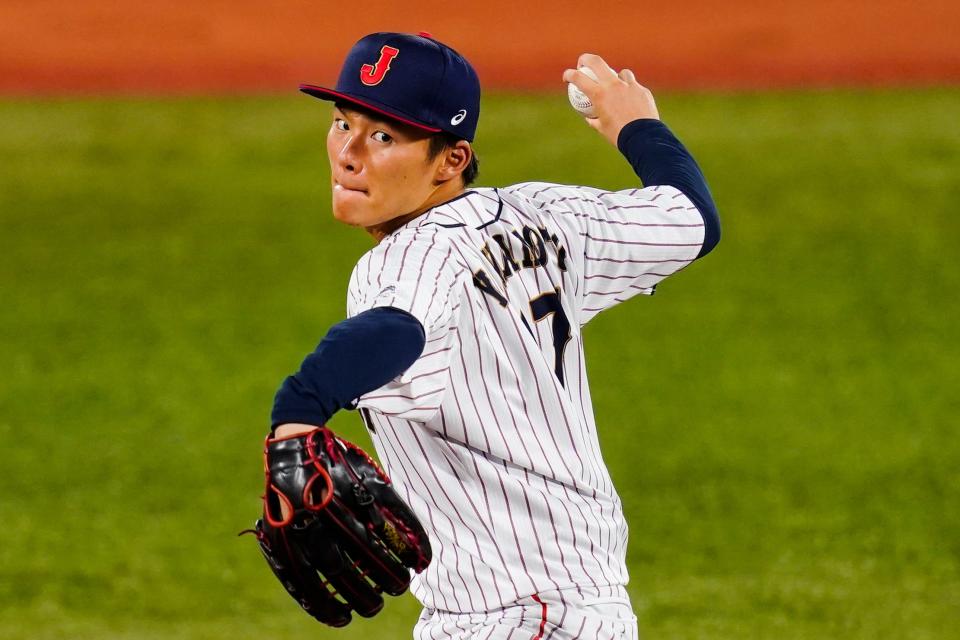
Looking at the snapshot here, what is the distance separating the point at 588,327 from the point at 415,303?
671cm

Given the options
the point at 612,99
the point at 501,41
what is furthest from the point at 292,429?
the point at 501,41

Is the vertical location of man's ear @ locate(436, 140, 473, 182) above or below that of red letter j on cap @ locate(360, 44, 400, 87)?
below

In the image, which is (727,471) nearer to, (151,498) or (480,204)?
(151,498)

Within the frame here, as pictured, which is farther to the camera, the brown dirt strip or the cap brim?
the brown dirt strip

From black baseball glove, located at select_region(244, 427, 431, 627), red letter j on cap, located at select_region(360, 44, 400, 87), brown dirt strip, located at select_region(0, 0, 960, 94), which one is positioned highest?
brown dirt strip, located at select_region(0, 0, 960, 94)

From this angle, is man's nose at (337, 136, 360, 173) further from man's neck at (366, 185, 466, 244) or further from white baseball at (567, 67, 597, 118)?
white baseball at (567, 67, 597, 118)

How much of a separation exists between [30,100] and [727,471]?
25.8 feet

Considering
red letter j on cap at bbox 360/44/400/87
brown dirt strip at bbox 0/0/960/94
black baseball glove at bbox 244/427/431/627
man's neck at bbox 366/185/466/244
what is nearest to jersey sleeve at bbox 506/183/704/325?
man's neck at bbox 366/185/466/244

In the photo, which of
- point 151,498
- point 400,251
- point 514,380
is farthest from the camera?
point 151,498

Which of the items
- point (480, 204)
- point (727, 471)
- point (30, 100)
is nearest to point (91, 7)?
point (30, 100)

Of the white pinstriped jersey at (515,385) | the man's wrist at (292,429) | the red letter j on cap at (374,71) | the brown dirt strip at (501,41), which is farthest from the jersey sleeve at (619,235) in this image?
the brown dirt strip at (501,41)

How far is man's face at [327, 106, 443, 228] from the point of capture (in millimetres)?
2566

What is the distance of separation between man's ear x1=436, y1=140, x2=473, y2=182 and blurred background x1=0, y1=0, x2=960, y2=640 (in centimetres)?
357

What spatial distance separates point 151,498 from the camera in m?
7.11
